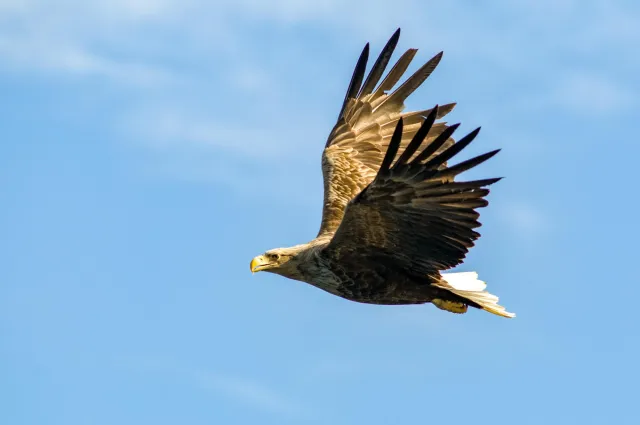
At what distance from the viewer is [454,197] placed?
10.0m

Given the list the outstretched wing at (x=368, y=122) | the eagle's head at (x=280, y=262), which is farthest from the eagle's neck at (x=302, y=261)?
the outstretched wing at (x=368, y=122)

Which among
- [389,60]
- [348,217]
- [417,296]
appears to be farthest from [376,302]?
[389,60]

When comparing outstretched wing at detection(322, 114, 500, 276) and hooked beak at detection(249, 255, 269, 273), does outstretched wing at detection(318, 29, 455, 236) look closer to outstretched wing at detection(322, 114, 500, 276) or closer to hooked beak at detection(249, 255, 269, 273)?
hooked beak at detection(249, 255, 269, 273)

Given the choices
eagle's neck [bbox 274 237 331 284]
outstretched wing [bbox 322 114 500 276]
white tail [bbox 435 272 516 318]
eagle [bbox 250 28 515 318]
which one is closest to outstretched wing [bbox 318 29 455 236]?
eagle [bbox 250 28 515 318]

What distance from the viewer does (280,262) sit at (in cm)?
1141

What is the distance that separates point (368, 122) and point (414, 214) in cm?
329

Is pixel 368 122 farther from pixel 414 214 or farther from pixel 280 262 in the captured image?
pixel 414 214

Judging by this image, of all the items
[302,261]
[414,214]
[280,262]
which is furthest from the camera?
[280,262]

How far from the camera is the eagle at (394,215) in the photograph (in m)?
9.89

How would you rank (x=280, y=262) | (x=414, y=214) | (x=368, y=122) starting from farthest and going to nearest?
(x=368, y=122) < (x=280, y=262) < (x=414, y=214)

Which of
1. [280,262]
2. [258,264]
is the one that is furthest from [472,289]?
[258,264]

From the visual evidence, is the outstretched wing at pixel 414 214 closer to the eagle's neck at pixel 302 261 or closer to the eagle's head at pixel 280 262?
the eagle's neck at pixel 302 261

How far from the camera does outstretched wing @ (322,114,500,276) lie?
32.1 ft

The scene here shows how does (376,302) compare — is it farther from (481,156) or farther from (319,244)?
(481,156)
